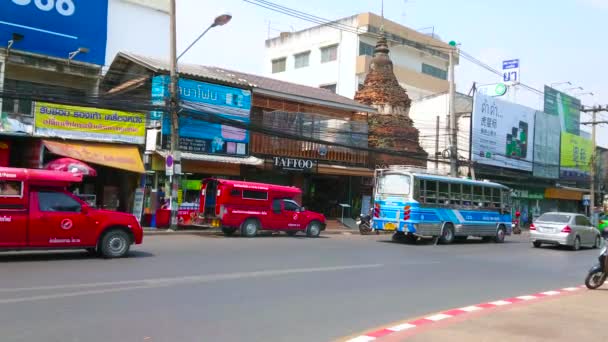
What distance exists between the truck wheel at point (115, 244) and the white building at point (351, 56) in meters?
42.1

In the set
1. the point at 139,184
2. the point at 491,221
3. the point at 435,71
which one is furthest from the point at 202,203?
the point at 435,71

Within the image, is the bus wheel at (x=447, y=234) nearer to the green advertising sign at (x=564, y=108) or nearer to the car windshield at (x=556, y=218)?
the car windshield at (x=556, y=218)

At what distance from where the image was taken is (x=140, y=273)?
10820mm

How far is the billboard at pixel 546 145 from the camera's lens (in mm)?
47000

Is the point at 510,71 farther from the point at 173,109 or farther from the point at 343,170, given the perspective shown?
the point at 173,109

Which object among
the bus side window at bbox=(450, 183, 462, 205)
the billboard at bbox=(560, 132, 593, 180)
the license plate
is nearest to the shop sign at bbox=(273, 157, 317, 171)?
the license plate

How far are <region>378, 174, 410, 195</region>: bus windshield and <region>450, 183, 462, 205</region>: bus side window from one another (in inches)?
94.9

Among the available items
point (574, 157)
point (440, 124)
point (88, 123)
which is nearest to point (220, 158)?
point (88, 123)

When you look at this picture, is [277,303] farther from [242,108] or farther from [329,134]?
[329,134]

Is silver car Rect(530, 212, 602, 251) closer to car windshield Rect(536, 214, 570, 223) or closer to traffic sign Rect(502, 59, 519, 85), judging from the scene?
car windshield Rect(536, 214, 570, 223)

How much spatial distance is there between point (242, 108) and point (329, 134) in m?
6.19

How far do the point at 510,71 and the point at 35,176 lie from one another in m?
50.0

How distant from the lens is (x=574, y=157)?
51.9 m

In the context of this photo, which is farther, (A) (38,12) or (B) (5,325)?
(A) (38,12)
